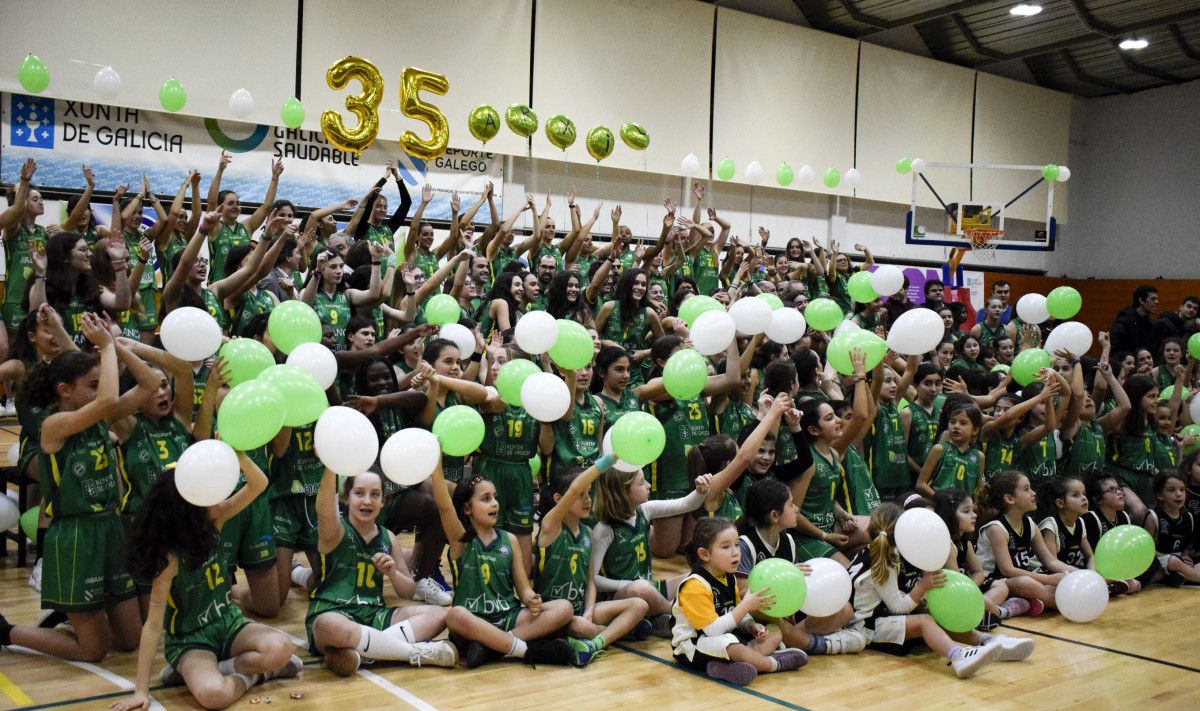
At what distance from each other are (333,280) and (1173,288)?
13.8 meters

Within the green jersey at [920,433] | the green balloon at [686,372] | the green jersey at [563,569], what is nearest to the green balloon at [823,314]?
the green jersey at [920,433]

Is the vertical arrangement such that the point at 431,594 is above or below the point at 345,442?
below

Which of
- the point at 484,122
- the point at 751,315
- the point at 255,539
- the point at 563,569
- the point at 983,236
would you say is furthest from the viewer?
the point at 983,236

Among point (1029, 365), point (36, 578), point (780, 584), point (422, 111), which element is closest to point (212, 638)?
point (36, 578)

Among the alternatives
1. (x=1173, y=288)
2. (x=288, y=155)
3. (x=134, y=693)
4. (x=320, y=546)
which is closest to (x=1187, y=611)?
(x=320, y=546)

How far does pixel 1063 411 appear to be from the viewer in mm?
5781

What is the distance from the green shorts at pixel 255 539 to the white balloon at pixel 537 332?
1.26 m

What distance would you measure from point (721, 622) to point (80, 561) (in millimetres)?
2214

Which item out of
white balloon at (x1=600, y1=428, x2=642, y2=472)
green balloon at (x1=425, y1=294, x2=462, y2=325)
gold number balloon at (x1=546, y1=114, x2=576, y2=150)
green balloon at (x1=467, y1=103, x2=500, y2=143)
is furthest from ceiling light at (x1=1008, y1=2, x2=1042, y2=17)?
white balloon at (x1=600, y1=428, x2=642, y2=472)

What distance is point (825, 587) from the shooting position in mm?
3676

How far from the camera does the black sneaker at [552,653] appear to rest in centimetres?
365

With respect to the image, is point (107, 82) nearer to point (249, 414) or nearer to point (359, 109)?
point (359, 109)

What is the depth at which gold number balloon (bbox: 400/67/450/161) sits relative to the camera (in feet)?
26.5

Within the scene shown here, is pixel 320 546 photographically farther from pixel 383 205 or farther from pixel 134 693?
pixel 383 205
